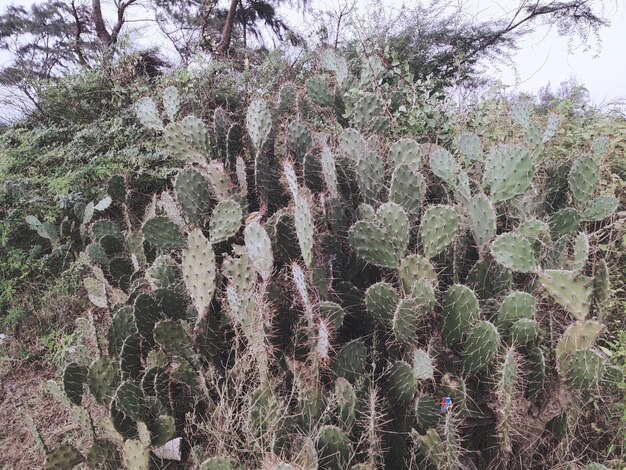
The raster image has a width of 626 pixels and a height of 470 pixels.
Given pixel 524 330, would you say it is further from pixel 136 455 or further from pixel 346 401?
pixel 136 455

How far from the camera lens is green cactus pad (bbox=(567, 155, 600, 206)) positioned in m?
2.63

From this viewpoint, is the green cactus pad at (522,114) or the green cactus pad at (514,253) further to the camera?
the green cactus pad at (522,114)

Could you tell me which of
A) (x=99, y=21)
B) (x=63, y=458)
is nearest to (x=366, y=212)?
(x=63, y=458)

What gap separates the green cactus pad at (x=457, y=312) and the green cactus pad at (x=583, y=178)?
113 cm

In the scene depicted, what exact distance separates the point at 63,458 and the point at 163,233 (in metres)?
1.13

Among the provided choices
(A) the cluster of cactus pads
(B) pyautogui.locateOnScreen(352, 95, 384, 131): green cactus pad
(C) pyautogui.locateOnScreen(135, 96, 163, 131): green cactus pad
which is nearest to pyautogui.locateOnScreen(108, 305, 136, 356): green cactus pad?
(A) the cluster of cactus pads

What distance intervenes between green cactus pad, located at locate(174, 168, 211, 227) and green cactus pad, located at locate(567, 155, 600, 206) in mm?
2050

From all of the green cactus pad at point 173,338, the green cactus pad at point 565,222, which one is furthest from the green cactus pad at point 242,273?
the green cactus pad at point 565,222

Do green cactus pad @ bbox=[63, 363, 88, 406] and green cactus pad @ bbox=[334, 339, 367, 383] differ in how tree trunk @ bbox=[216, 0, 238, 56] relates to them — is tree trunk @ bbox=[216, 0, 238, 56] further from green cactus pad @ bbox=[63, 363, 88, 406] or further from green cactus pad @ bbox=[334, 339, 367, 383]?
green cactus pad @ bbox=[334, 339, 367, 383]

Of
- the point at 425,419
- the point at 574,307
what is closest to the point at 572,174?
the point at 574,307

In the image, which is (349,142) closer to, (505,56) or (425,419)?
(425,419)

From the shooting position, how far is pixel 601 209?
8.66 ft

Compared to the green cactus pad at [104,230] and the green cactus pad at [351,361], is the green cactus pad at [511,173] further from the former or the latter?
the green cactus pad at [104,230]

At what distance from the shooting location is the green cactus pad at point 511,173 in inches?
93.7
